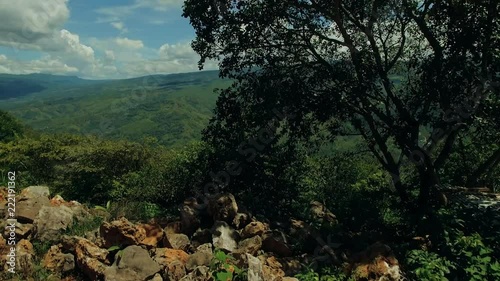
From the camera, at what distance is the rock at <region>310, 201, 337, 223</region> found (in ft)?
46.4

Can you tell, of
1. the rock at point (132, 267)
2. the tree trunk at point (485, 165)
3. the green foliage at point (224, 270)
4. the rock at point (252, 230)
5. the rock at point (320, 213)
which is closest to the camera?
the green foliage at point (224, 270)

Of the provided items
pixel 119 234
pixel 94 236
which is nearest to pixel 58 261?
pixel 94 236

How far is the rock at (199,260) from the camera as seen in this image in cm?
940

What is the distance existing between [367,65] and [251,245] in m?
7.32

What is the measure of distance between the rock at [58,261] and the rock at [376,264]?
6.76m

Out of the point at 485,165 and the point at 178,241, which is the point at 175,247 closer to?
the point at 178,241

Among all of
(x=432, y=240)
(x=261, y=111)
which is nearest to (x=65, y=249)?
(x=261, y=111)

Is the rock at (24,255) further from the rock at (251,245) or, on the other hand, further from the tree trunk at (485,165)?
the tree trunk at (485,165)

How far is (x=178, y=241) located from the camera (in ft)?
35.6

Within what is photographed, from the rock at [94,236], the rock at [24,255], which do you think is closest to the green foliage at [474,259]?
the rock at [94,236]

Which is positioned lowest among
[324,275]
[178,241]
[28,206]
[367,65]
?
[324,275]

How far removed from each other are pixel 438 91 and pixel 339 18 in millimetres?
4034

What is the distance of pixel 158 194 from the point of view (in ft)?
51.2

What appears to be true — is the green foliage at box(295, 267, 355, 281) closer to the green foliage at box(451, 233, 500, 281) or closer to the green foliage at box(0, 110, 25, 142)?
the green foliage at box(451, 233, 500, 281)
